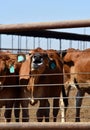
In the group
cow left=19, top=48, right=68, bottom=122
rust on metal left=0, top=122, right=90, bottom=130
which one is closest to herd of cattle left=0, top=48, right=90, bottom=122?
cow left=19, top=48, right=68, bottom=122

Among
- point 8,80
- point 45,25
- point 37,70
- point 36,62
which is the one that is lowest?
point 8,80

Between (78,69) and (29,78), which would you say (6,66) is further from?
(78,69)

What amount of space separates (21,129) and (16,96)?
13.8ft

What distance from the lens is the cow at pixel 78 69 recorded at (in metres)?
8.37

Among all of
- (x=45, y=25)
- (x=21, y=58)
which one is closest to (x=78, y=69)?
(x=21, y=58)

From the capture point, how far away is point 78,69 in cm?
855

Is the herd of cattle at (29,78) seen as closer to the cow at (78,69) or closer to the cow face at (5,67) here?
the cow face at (5,67)

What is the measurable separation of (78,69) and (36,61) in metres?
1.78

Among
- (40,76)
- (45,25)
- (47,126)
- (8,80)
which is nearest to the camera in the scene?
(47,126)

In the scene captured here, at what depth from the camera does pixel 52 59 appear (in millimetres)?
7406

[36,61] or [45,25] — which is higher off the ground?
[45,25]

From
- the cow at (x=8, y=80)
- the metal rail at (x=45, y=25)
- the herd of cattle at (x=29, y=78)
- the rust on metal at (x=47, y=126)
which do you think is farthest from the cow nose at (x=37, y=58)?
the rust on metal at (x=47, y=126)

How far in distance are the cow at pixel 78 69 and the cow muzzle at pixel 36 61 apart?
1.30m

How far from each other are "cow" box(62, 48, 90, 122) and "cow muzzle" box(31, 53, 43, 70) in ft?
4.28
